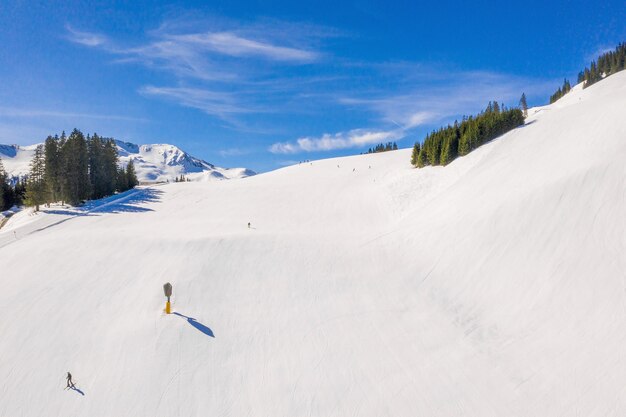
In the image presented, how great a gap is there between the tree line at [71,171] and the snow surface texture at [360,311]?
A: 19919 mm

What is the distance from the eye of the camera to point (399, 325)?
14711 mm

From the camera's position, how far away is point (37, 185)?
43719 millimetres

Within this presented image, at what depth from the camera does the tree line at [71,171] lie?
144 feet

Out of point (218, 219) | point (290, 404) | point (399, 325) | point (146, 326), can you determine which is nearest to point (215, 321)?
point (146, 326)

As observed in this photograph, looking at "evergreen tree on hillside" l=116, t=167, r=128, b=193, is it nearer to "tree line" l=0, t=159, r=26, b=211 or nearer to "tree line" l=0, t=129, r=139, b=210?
"tree line" l=0, t=129, r=139, b=210

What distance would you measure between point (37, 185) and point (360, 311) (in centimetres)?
5021

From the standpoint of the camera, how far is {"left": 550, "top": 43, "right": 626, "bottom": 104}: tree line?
95.5 meters

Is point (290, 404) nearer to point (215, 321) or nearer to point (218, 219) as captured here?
point (215, 321)

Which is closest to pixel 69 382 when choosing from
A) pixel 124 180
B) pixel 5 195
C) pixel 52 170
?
pixel 52 170

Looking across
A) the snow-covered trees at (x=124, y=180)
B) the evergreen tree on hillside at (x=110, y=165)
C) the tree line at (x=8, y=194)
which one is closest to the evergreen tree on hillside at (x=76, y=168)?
the evergreen tree on hillside at (x=110, y=165)

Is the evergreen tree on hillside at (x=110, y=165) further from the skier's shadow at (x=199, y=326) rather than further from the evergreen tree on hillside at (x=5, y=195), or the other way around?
the skier's shadow at (x=199, y=326)

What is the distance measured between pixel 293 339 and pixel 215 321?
4046mm

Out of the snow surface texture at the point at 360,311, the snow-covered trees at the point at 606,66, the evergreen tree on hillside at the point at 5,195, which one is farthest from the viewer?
the snow-covered trees at the point at 606,66

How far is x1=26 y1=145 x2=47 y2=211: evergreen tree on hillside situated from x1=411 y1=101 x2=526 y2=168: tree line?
54.1 meters
